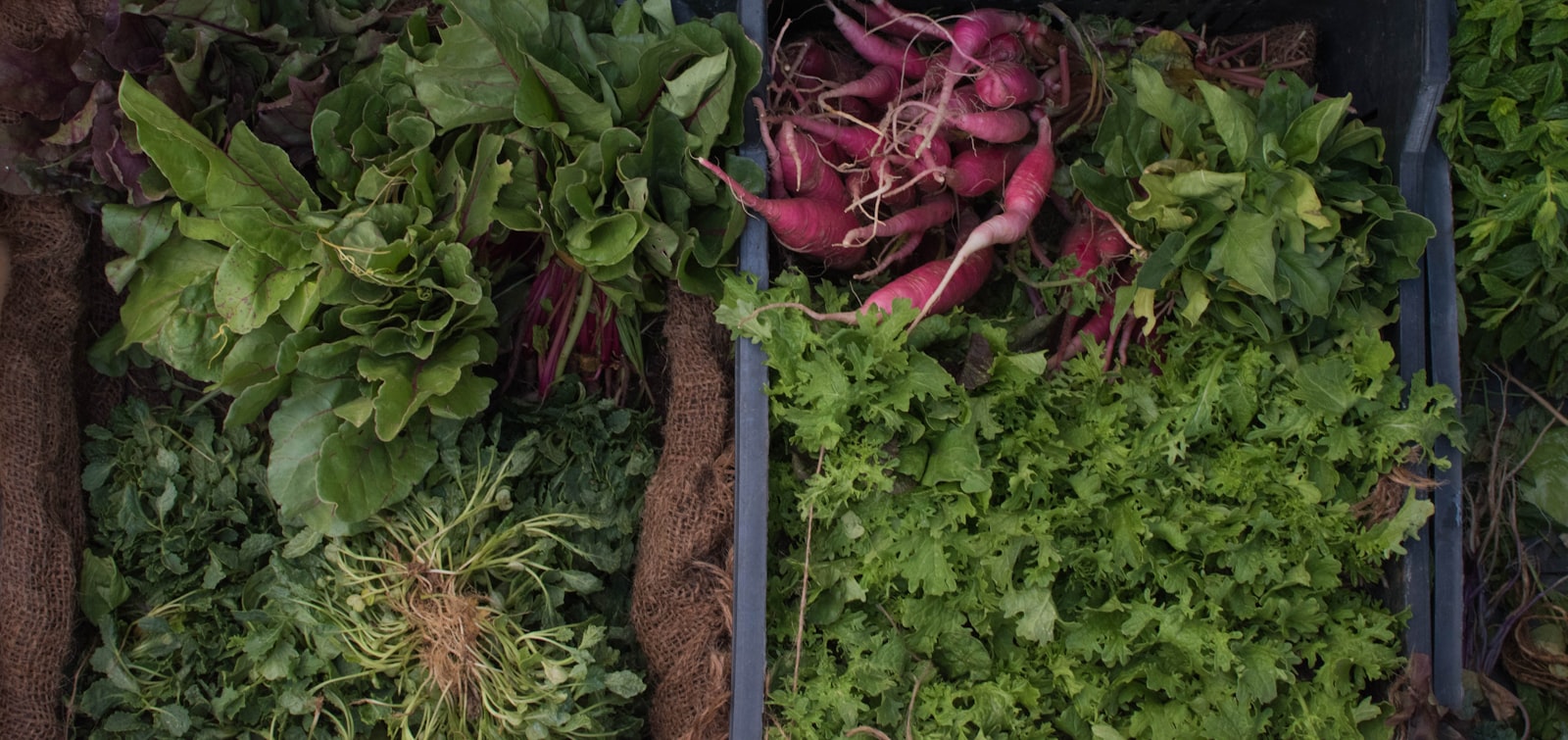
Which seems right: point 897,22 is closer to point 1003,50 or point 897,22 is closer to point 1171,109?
point 1003,50

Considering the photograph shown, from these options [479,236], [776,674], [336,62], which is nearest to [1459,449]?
[776,674]

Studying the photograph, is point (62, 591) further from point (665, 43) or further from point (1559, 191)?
point (1559, 191)

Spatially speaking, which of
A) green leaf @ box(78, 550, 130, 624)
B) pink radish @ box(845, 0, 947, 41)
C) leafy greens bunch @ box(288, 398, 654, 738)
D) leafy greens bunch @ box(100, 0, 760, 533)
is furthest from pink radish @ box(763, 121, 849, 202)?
green leaf @ box(78, 550, 130, 624)

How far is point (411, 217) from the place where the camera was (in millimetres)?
1876

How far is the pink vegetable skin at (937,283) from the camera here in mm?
1967

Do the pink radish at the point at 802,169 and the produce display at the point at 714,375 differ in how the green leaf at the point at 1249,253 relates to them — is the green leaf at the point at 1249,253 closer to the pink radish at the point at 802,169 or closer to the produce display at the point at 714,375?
the produce display at the point at 714,375

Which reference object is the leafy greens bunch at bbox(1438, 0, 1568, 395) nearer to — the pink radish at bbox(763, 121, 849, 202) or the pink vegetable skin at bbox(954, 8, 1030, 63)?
the pink vegetable skin at bbox(954, 8, 1030, 63)

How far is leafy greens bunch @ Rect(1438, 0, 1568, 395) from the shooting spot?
197 cm

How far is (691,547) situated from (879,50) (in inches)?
45.8

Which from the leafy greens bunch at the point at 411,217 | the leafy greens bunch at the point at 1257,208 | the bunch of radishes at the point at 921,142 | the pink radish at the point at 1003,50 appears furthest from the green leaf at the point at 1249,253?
the leafy greens bunch at the point at 411,217

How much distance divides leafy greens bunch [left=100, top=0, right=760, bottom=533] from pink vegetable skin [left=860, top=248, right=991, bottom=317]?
35 centimetres

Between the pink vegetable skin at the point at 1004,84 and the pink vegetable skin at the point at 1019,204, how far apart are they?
3.8 inches

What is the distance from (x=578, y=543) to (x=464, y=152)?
2.74ft

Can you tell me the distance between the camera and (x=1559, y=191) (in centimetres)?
196
